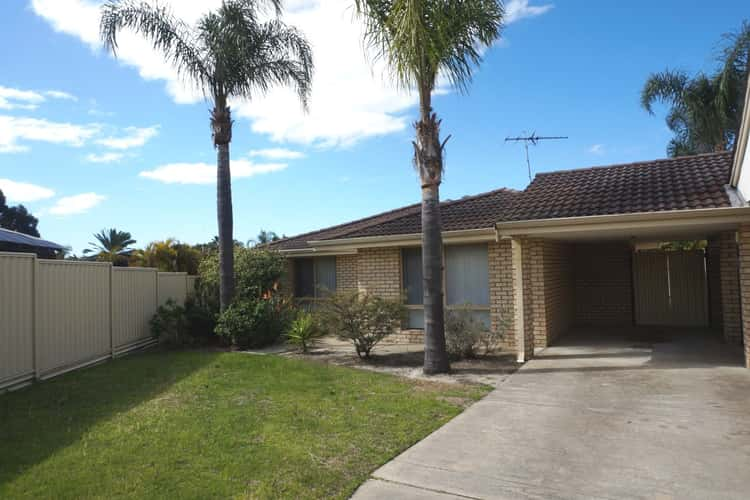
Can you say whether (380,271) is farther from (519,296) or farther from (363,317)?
(519,296)

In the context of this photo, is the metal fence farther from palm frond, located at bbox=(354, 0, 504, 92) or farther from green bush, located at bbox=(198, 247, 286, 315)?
palm frond, located at bbox=(354, 0, 504, 92)

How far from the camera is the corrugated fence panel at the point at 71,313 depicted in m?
8.13

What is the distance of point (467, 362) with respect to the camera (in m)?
9.37

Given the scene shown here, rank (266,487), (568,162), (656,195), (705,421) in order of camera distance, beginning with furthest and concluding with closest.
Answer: (568,162) < (656,195) < (705,421) < (266,487)

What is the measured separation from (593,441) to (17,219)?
2099 inches

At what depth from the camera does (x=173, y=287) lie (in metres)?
13.4

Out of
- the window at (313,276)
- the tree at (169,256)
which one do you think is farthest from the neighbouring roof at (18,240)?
the window at (313,276)

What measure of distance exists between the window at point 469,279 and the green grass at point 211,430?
12.3ft

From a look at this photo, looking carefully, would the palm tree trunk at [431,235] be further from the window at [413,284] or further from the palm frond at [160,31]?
the palm frond at [160,31]

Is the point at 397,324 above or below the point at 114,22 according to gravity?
below

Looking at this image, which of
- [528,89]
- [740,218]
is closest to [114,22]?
[528,89]

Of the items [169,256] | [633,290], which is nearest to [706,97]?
[633,290]

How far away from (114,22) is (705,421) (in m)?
13.8

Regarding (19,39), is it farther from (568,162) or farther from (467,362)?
(568,162)
